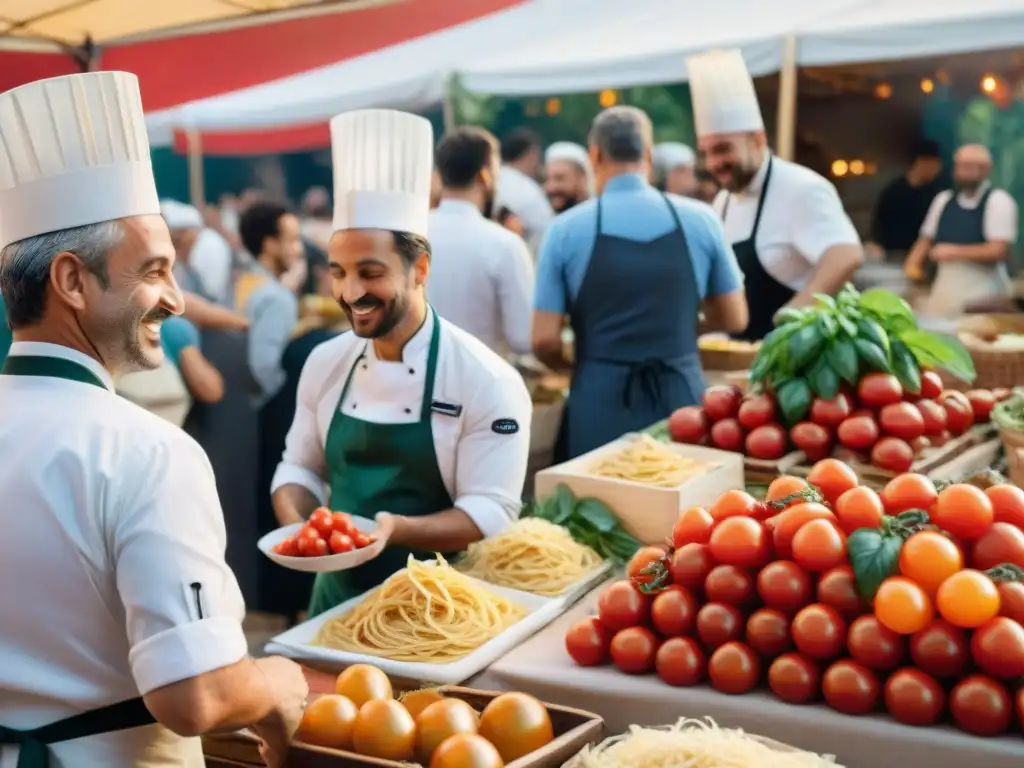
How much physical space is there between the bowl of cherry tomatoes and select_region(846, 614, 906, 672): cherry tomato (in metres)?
0.90

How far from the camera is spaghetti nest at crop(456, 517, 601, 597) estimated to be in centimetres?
245

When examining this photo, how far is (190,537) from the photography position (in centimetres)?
139

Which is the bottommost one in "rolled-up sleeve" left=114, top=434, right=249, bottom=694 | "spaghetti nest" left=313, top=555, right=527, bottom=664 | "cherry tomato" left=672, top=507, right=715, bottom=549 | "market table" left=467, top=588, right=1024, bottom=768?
"market table" left=467, top=588, right=1024, bottom=768

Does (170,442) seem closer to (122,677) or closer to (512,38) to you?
(122,677)

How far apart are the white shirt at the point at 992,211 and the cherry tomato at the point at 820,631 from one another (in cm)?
347

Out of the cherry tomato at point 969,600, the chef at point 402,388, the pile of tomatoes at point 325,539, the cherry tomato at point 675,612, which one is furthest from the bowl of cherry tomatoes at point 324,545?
the cherry tomato at point 969,600

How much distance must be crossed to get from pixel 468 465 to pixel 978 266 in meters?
3.40

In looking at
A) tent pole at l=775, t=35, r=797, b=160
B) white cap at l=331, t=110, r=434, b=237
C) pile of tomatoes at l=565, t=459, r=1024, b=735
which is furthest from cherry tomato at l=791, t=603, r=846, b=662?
tent pole at l=775, t=35, r=797, b=160

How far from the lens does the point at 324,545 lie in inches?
86.6

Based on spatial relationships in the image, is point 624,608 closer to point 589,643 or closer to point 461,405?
point 589,643

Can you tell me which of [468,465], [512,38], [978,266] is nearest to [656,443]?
[468,465]

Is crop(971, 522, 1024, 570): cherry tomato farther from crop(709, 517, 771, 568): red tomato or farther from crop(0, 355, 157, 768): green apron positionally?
crop(0, 355, 157, 768): green apron

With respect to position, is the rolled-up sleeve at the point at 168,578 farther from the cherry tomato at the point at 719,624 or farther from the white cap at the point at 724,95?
the white cap at the point at 724,95

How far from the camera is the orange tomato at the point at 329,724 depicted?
1.76 meters
